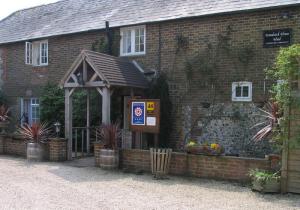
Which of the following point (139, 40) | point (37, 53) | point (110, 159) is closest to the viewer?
point (110, 159)

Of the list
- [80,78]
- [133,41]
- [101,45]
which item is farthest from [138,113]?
[101,45]

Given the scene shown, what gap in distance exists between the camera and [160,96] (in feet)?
48.2

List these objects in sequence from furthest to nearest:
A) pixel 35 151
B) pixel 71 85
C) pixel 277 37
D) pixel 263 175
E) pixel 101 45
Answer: pixel 101 45 < pixel 35 151 < pixel 71 85 < pixel 277 37 < pixel 263 175

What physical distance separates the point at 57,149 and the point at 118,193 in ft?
16.7

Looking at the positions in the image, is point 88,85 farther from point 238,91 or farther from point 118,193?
point 238,91

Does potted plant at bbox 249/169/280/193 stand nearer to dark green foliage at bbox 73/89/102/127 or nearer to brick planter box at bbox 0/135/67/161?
brick planter box at bbox 0/135/67/161

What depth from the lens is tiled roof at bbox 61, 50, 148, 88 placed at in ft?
41.0

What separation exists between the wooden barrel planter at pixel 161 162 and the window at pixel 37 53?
1058cm

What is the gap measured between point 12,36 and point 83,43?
5.36 metres

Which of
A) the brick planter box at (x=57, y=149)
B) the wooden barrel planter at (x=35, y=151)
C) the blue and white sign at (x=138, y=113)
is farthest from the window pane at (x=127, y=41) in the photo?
the wooden barrel planter at (x=35, y=151)

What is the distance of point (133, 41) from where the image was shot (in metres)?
16.1

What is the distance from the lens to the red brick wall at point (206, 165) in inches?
386

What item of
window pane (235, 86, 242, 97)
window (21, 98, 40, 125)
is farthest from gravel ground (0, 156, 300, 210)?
window (21, 98, 40, 125)

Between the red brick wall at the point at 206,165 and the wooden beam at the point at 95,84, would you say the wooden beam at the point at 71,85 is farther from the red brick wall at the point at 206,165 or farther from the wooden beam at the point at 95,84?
the red brick wall at the point at 206,165
